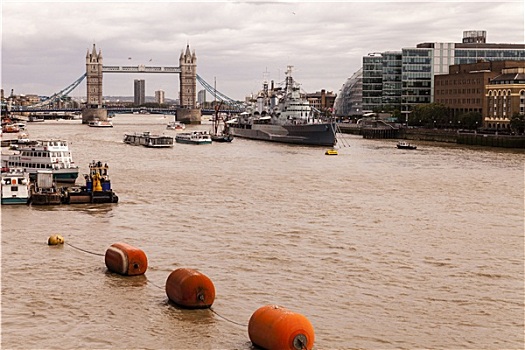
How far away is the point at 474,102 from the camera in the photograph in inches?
3078

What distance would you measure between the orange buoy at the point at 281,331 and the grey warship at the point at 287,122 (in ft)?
163

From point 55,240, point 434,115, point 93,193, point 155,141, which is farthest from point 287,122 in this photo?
point 55,240

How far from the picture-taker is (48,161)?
32.2 m

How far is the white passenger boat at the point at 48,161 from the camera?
105 feet

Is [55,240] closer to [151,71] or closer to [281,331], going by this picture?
[281,331]

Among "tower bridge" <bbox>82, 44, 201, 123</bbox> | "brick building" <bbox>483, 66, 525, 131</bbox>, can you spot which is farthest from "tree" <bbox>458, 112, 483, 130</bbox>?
"tower bridge" <bbox>82, 44, 201, 123</bbox>

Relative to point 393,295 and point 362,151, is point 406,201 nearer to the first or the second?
point 393,295

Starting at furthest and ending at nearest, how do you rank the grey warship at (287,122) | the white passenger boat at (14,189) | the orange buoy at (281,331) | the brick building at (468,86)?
the brick building at (468,86) → the grey warship at (287,122) → the white passenger boat at (14,189) → the orange buoy at (281,331)

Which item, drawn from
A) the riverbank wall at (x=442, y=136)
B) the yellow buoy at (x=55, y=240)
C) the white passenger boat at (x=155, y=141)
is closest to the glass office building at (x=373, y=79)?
the riverbank wall at (x=442, y=136)

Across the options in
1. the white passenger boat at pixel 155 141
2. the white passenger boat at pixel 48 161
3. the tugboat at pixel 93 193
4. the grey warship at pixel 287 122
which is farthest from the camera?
the grey warship at pixel 287 122

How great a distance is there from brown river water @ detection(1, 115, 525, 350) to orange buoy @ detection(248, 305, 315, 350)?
646mm

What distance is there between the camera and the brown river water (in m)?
12.7

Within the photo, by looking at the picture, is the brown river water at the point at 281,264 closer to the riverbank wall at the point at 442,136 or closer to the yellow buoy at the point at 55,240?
the yellow buoy at the point at 55,240

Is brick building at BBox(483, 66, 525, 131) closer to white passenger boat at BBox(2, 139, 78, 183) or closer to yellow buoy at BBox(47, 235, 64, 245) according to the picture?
white passenger boat at BBox(2, 139, 78, 183)
